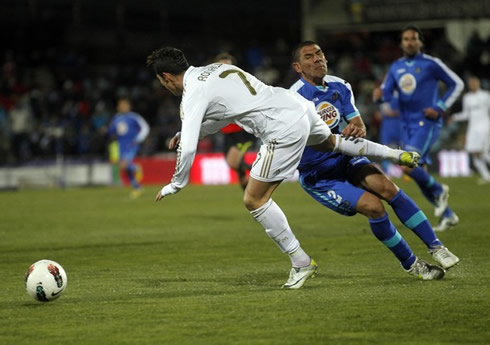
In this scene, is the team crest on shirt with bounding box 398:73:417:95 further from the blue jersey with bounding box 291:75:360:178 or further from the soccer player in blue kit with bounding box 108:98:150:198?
the soccer player in blue kit with bounding box 108:98:150:198

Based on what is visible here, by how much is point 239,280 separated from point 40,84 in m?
24.0

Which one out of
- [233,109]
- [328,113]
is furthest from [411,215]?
[233,109]

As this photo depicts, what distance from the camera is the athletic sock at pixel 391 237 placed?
317 inches

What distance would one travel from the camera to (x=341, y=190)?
8227 mm

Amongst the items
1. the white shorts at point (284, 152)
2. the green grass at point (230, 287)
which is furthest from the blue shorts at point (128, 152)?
the white shorts at point (284, 152)

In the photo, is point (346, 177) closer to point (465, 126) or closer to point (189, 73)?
point (189, 73)

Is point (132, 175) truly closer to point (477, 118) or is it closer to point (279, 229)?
point (477, 118)

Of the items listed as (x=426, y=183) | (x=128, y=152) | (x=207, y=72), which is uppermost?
(x=207, y=72)

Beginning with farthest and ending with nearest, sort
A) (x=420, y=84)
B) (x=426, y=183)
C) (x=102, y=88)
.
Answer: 1. (x=102, y=88)
2. (x=420, y=84)
3. (x=426, y=183)

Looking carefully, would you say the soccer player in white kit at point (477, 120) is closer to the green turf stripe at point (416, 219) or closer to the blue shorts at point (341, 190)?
the green turf stripe at point (416, 219)

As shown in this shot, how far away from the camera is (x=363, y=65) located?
31969 millimetres

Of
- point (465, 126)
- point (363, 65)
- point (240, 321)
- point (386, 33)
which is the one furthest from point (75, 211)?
point (386, 33)

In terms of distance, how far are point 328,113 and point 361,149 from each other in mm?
684

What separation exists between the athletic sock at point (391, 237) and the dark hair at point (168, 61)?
2.16m
